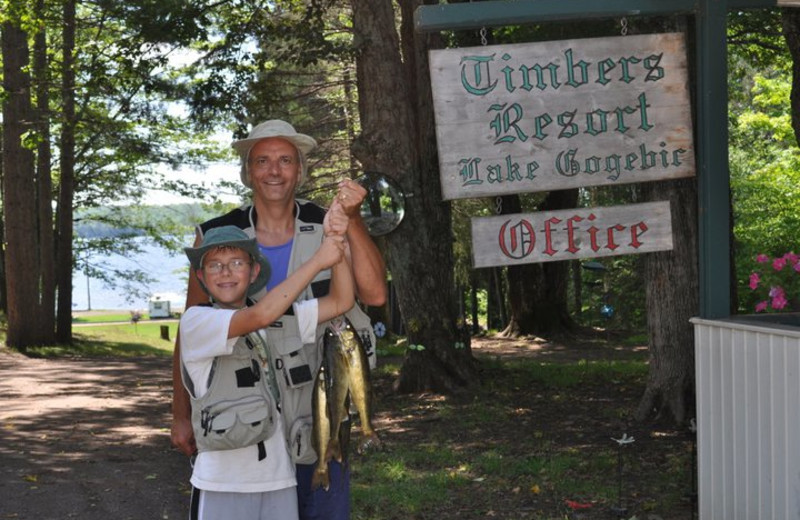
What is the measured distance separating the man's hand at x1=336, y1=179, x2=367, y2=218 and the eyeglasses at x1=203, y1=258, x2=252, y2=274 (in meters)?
0.36

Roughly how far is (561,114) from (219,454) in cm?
359

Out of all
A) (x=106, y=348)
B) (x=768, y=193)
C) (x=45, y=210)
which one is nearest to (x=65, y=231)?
(x=45, y=210)

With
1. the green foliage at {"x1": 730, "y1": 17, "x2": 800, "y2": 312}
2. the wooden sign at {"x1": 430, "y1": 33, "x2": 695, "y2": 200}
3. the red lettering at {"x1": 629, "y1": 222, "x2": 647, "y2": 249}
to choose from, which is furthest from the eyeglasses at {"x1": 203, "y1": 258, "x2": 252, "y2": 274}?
the green foliage at {"x1": 730, "y1": 17, "x2": 800, "y2": 312}

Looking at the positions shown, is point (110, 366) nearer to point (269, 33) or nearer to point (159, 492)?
point (269, 33)

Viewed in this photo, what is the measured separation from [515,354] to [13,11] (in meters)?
10.7

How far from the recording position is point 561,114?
20.1 feet

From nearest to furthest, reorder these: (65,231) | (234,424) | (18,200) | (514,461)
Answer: (234,424) → (514,461) → (18,200) → (65,231)

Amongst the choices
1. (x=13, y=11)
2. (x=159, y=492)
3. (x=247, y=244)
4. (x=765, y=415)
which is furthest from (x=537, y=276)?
(x=247, y=244)

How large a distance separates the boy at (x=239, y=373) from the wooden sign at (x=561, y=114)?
2.87 meters

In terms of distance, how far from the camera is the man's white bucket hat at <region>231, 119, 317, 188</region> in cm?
356

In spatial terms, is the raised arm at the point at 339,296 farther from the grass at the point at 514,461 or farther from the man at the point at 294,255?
the grass at the point at 514,461

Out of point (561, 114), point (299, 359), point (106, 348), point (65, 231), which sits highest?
point (65, 231)

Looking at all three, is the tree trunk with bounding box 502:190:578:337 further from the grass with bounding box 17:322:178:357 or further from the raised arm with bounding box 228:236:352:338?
the raised arm with bounding box 228:236:352:338

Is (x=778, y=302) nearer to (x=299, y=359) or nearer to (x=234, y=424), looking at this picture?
(x=299, y=359)
